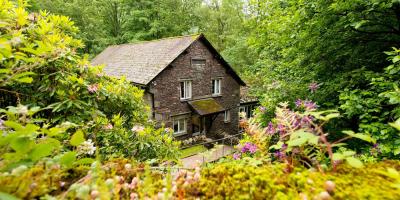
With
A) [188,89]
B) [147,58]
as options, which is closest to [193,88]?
[188,89]

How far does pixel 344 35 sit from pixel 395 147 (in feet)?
11.6

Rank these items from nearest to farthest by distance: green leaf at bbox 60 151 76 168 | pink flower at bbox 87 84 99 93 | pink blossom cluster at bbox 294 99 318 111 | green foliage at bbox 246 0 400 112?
green leaf at bbox 60 151 76 168 → pink blossom cluster at bbox 294 99 318 111 → pink flower at bbox 87 84 99 93 → green foliage at bbox 246 0 400 112

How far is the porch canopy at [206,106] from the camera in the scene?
52.6ft

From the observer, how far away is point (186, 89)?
16.5 metres

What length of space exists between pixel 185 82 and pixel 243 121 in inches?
538

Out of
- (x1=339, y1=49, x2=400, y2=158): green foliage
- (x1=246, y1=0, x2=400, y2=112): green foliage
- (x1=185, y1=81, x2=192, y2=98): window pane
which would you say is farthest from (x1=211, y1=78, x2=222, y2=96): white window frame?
(x1=339, y1=49, x2=400, y2=158): green foliage

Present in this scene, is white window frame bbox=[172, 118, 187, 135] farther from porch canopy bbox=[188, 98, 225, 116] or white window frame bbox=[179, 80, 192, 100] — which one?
white window frame bbox=[179, 80, 192, 100]

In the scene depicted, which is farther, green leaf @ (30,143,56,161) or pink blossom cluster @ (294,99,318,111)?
pink blossom cluster @ (294,99,318,111)

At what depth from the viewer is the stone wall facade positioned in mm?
14883

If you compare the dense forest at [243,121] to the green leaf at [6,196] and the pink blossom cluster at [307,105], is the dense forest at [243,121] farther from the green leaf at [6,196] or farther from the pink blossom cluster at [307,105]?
the pink blossom cluster at [307,105]

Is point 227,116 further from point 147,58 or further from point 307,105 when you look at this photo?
point 307,105

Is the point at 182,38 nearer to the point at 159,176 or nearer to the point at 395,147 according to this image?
the point at 395,147

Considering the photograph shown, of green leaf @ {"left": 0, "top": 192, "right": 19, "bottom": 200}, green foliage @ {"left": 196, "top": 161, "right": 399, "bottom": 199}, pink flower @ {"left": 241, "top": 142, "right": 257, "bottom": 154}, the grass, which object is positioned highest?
green leaf @ {"left": 0, "top": 192, "right": 19, "bottom": 200}

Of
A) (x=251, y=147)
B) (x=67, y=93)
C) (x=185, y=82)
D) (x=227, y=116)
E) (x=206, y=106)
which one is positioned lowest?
(x=227, y=116)
